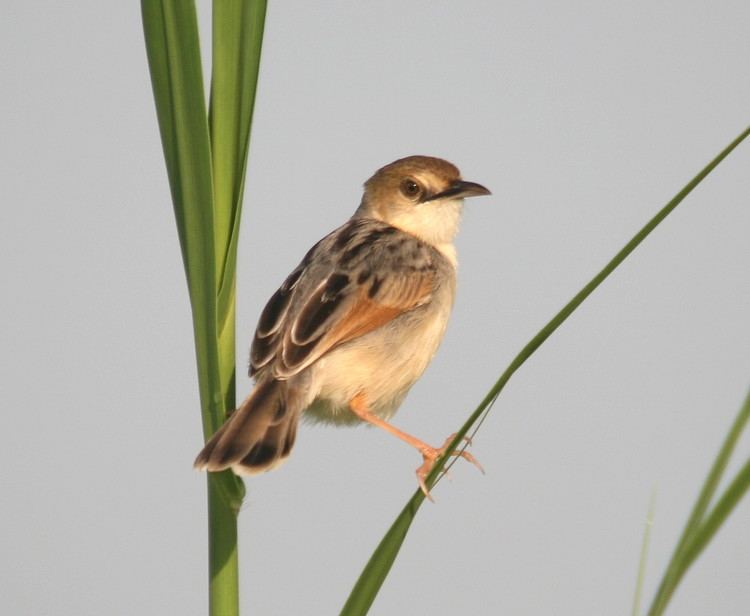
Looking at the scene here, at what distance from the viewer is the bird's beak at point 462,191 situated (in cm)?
474

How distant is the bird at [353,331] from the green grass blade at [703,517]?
1.67 metres

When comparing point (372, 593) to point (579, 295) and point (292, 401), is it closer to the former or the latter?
point (579, 295)

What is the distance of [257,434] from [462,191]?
2.18 m

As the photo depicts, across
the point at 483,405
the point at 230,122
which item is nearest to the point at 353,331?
the point at 230,122

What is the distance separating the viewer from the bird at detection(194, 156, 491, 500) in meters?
3.32

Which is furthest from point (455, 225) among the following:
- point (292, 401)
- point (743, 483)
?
A: point (743, 483)

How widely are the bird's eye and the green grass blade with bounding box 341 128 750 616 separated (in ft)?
9.63

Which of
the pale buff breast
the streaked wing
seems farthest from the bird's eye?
the pale buff breast

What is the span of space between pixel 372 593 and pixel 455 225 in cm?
312

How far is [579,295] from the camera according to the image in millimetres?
1728

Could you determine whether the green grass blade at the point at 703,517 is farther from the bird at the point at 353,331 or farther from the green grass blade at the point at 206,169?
the bird at the point at 353,331

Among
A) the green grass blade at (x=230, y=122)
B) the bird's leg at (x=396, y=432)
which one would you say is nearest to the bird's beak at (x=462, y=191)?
the bird's leg at (x=396, y=432)

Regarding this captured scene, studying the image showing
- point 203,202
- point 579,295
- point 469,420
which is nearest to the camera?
point 579,295

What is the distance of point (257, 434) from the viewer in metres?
2.96
